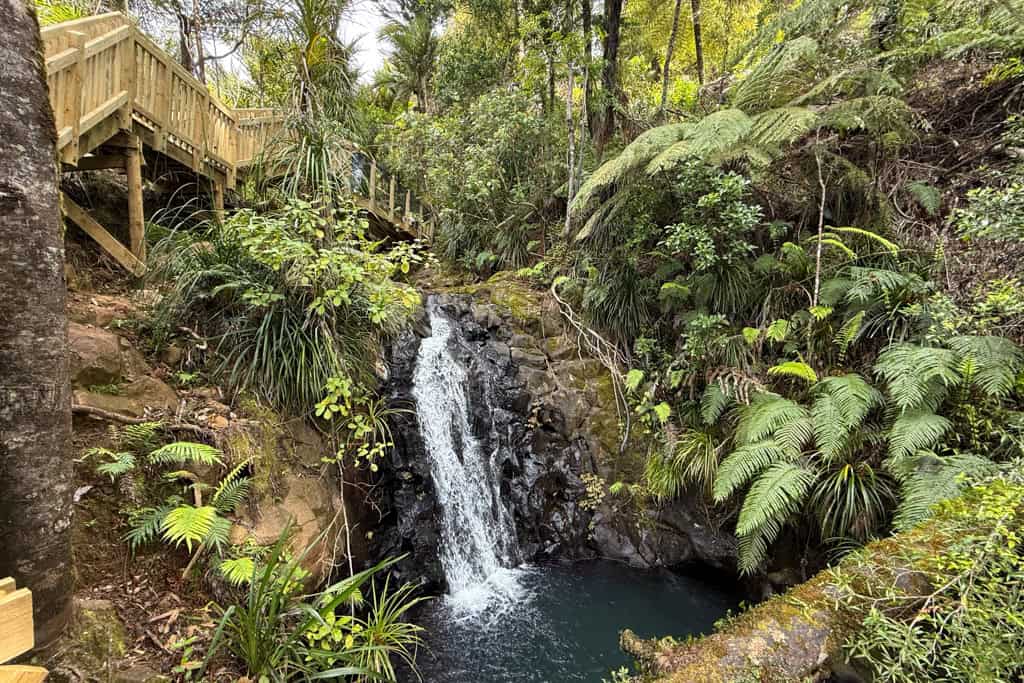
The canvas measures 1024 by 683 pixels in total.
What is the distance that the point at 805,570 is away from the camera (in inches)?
148

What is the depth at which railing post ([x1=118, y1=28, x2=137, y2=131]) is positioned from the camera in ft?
13.3

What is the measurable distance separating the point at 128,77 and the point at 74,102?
3.20 feet

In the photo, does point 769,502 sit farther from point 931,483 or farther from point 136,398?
point 136,398

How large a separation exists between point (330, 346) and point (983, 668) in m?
3.98

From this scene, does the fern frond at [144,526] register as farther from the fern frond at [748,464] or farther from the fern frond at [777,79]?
the fern frond at [777,79]

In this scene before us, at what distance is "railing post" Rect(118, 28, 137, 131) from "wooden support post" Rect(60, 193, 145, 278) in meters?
0.92

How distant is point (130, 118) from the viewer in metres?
4.14

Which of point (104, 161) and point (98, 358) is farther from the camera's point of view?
point (104, 161)

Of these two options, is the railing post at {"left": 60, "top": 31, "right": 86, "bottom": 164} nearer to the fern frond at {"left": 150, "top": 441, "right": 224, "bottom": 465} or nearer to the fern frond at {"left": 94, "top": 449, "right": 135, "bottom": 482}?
the fern frond at {"left": 94, "top": 449, "right": 135, "bottom": 482}

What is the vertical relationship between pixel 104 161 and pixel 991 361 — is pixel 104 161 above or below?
above

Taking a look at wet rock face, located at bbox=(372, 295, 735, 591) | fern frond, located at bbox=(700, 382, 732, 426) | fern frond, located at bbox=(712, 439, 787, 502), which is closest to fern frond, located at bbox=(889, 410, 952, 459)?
fern frond, located at bbox=(712, 439, 787, 502)

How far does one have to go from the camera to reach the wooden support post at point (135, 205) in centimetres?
421

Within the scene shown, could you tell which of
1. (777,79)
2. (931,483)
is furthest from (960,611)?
(777,79)

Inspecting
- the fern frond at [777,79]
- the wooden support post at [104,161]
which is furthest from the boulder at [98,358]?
the fern frond at [777,79]
